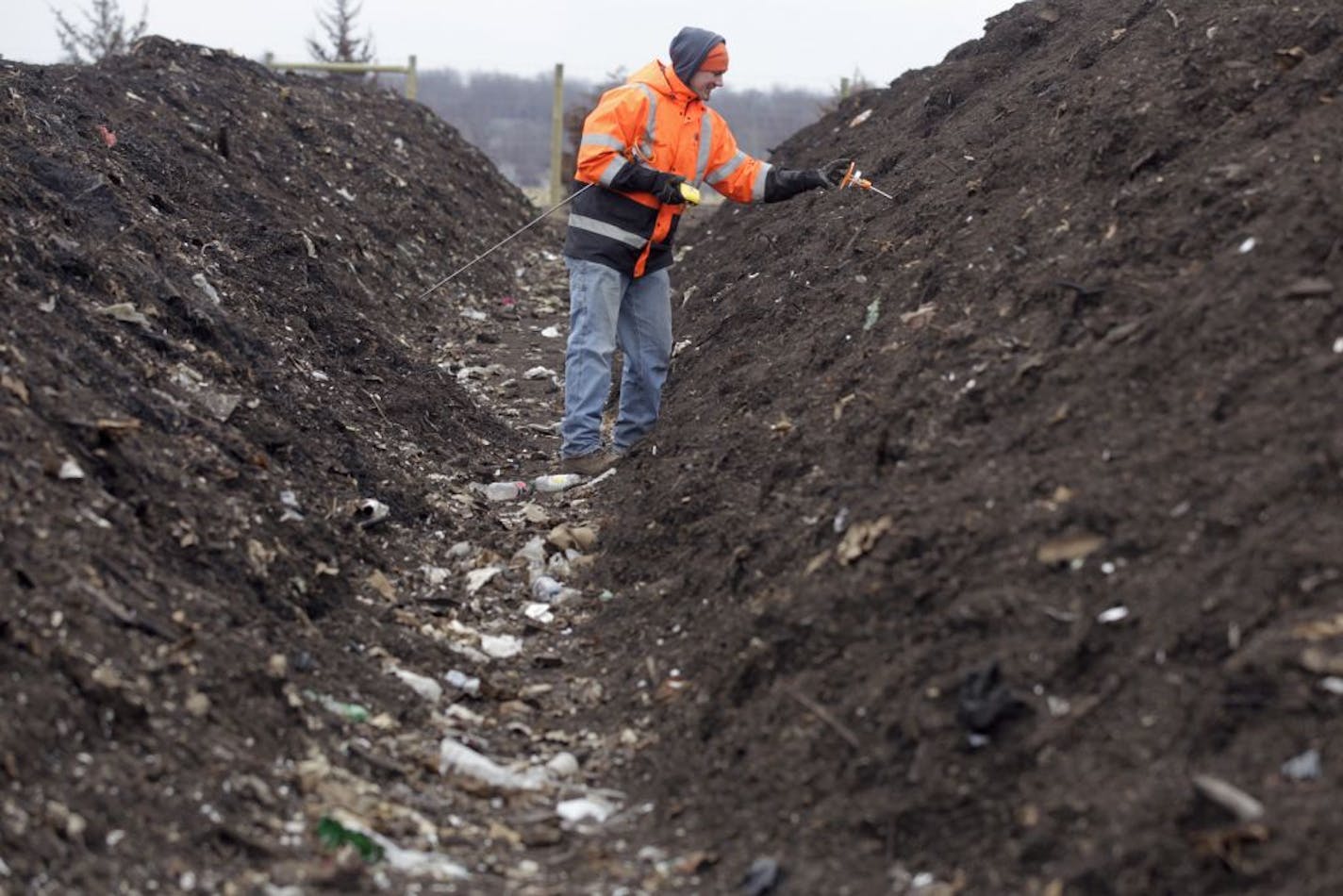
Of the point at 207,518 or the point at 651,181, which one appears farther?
the point at 651,181

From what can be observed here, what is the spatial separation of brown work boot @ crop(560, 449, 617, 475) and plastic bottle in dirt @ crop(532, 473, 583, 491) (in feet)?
0.17

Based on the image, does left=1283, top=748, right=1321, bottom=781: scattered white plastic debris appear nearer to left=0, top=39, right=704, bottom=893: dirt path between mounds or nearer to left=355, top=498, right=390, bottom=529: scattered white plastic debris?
left=0, top=39, right=704, bottom=893: dirt path between mounds

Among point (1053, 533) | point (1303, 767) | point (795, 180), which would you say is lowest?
point (1303, 767)

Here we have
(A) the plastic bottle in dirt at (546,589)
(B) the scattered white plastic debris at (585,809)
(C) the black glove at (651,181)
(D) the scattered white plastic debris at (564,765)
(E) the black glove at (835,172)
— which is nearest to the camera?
(B) the scattered white plastic debris at (585,809)

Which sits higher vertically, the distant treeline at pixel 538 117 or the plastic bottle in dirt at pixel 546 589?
the distant treeline at pixel 538 117

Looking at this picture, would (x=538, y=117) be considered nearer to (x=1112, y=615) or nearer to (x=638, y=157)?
(x=638, y=157)

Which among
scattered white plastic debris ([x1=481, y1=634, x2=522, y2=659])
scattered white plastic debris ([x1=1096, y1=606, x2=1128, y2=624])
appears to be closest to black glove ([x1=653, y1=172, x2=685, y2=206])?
scattered white plastic debris ([x1=481, y1=634, x2=522, y2=659])

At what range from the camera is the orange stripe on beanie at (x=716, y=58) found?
711cm

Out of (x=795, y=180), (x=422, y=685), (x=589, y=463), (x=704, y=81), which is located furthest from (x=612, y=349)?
(x=422, y=685)

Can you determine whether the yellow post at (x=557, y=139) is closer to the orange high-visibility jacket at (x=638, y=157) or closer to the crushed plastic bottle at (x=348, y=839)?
the orange high-visibility jacket at (x=638, y=157)

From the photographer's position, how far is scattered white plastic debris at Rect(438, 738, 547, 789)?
4.42 m

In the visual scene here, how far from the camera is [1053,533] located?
408 centimetres

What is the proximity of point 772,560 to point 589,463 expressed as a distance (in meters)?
2.64

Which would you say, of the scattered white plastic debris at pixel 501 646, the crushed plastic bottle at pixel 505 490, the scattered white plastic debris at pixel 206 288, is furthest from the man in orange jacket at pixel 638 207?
the scattered white plastic debris at pixel 501 646
